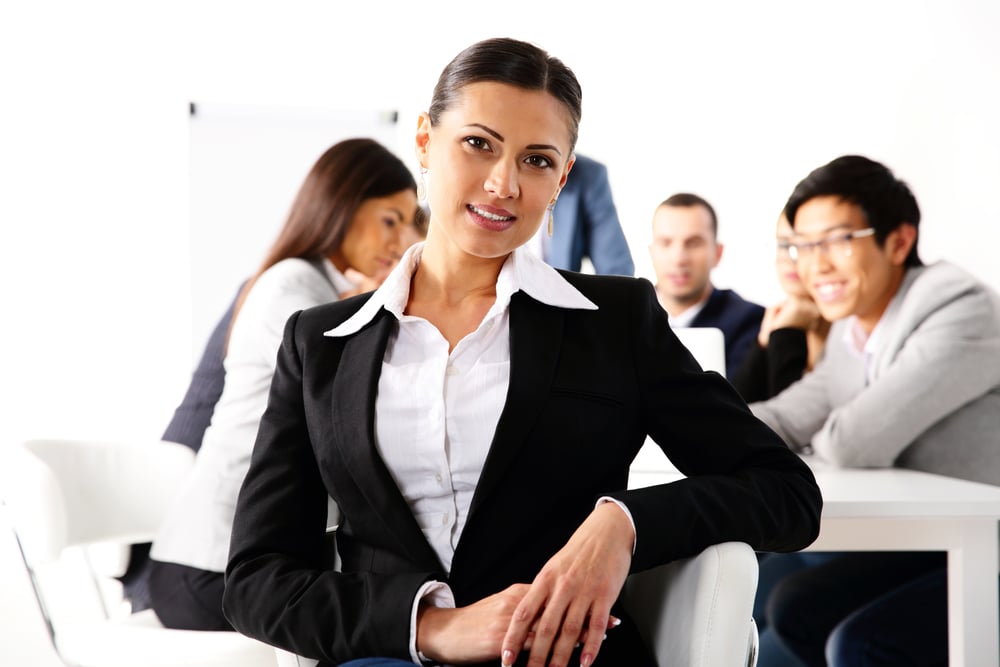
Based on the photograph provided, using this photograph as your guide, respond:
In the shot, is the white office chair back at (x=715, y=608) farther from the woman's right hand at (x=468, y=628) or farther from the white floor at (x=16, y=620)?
the white floor at (x=16, y=620)

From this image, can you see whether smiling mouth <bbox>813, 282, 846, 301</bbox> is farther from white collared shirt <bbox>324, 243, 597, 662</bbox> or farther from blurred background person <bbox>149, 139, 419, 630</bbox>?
white collared shirt <bbox>324, 243, 597, 662</bbox>

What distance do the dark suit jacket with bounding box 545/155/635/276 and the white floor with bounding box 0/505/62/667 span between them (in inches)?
86.9

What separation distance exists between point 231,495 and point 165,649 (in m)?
Answer: 0.36

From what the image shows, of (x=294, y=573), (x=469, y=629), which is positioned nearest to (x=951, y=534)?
(x=469, y=629)

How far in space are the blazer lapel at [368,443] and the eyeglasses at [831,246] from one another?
237 centimetres

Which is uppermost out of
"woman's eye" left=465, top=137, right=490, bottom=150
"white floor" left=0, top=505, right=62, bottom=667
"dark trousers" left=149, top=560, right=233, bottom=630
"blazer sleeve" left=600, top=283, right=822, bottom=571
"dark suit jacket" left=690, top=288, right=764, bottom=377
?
"woman's eye" left=465, top=137, right=490, bottom=150

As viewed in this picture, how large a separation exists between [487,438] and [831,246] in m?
2.42

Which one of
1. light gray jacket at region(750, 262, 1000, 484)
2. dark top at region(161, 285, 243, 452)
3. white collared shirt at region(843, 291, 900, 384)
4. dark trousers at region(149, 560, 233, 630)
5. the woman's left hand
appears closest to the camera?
the woman's left hand

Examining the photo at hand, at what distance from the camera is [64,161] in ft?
11.8

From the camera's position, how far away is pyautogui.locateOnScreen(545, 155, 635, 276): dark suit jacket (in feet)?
12.2

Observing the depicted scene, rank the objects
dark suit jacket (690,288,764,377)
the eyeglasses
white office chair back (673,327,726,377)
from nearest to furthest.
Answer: white office chair back (673,327,726,377), the eyeglasses, dark suit jacket (690,288,764,377)

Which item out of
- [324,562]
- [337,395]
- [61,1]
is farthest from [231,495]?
[61,1]

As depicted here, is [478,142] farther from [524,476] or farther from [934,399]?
[934,399]

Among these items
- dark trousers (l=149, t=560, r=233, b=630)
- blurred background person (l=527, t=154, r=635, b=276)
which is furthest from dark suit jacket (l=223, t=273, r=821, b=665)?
blurred background person (l=527, t=154, r=635, b=276)
